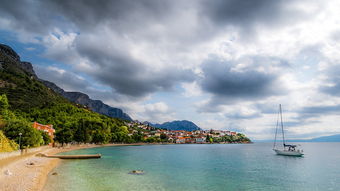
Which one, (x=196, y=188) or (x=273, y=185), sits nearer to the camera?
(x=196, y=188)

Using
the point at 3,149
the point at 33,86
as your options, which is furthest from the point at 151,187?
the point at 33,86

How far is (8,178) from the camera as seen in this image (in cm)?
2489

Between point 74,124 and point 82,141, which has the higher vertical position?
point 74,124

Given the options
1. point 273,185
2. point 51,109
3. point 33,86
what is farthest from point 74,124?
point 273,185

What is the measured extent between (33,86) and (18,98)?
94.0ft

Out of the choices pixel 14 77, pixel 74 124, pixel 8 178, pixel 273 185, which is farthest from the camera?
pixel 14 77

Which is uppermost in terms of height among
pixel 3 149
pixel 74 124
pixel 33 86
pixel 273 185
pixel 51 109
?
pixel 33 86

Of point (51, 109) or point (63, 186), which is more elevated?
point (51, 109)

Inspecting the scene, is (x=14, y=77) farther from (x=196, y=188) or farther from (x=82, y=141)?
(x=196, y=188)

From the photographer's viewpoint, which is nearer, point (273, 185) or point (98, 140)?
point (273, 185)

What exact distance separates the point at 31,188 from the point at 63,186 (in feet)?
13.6

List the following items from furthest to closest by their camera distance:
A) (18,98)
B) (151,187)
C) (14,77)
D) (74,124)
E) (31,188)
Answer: (14,77)
(18,98)
(74,124)
(151,187)
(31,188)

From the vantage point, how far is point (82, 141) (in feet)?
412

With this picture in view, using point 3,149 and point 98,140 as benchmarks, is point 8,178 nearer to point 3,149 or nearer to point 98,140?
point 3,149
